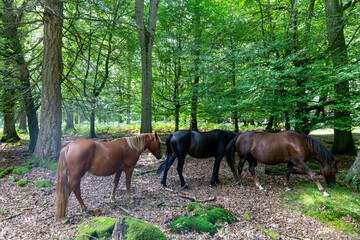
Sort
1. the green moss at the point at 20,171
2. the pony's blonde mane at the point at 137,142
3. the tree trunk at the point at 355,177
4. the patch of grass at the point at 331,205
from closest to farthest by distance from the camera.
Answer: the patch of grass at the point at 331,205 < the pony's blonde mane at the point at 137,142 < the tree trunk at the point at 355,177 < the green moss at the point at 20,171

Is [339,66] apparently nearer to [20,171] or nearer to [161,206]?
[161,206]

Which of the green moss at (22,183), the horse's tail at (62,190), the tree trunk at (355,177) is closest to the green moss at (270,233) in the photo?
the tree trunk at (355,177)

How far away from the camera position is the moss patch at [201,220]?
→ 314 cm

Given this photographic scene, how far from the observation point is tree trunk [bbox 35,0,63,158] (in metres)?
6.37

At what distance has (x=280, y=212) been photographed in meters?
3.98

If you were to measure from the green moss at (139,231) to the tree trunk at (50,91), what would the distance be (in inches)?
202

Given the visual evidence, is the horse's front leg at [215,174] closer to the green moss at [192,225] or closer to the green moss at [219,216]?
the green moss at [219,216]

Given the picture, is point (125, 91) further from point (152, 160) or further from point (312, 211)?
point (312, 211)

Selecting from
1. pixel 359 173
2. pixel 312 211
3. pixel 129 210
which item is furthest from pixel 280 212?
pixel 129 210

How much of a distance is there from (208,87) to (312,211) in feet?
19.7

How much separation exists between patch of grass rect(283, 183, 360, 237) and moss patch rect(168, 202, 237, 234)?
5.45 ft

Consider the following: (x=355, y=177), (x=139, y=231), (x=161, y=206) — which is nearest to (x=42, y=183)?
(x=161, y=206)

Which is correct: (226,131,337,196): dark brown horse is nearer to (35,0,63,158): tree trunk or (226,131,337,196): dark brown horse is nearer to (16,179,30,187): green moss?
(16,179,30,187): green moss

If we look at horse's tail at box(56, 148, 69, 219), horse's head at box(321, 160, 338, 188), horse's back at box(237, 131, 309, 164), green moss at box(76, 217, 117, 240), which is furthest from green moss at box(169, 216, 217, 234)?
horse's head at box(321, 160, 338, 188)
